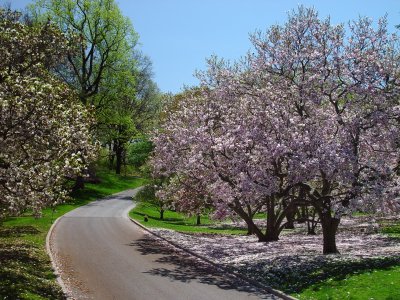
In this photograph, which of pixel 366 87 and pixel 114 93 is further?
pixel 114 93

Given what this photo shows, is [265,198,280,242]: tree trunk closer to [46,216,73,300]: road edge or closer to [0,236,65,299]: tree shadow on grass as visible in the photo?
[46,216,73,300]: road edge

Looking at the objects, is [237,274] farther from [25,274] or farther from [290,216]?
[290,216]

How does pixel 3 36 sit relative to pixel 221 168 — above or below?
above

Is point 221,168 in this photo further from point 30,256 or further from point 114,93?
point 114,93

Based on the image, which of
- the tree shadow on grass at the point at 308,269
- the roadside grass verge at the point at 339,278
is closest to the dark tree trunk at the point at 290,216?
the tree shadow on grass at the point at 308,269

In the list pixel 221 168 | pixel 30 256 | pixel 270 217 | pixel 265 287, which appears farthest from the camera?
pixel 270 217

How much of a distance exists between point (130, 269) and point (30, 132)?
316 inches

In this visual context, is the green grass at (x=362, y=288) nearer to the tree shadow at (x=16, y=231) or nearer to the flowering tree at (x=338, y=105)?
the flowering tree at (x=338, y=105)

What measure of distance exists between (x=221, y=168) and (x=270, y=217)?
21.3 ft

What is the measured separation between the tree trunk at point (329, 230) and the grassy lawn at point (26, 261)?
525 inches

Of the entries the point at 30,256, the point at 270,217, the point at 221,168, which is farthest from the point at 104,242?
the point at 270,217

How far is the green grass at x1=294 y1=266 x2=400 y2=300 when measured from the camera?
14111 mm

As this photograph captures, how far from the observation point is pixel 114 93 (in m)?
55.5

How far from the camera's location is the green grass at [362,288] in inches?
556
